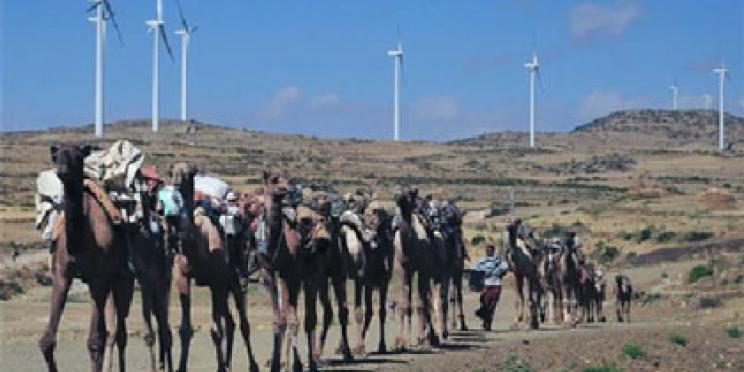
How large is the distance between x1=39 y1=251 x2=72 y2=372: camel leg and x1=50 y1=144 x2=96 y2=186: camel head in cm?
102

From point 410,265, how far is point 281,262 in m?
6.86

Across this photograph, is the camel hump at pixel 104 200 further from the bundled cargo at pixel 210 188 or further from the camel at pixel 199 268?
the bundled cargo at pixel 210 188

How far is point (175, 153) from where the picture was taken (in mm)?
140875

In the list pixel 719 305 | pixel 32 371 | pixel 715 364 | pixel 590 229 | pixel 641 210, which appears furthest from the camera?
pixel 641 210

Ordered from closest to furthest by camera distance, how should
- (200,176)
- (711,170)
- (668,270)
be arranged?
(200,176)
(668,270)
(711,170)

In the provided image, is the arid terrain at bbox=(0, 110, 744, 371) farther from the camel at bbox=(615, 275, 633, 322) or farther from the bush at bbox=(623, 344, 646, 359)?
the camel at bbox=(615, 275, 633, 322)

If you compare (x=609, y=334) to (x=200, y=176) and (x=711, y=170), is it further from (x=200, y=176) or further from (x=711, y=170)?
(x=711, y=170)

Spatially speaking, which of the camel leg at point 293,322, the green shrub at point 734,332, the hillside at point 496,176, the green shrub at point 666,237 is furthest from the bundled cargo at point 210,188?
the green shrub at point 666,237

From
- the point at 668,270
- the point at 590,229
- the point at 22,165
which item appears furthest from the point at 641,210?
the point at 22,165

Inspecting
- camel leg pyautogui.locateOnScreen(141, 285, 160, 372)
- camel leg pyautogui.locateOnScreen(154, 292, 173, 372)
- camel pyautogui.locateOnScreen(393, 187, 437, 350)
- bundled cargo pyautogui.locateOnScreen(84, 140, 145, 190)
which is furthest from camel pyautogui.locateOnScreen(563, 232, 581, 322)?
bundled cargo pyautogui.locateOnScreen(84, 140, 145, 190)

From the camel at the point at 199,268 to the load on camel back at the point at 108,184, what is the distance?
1.11 meters

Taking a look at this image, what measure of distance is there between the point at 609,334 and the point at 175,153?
10859 centimetres

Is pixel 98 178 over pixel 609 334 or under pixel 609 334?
over

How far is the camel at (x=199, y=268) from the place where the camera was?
2027 cm
